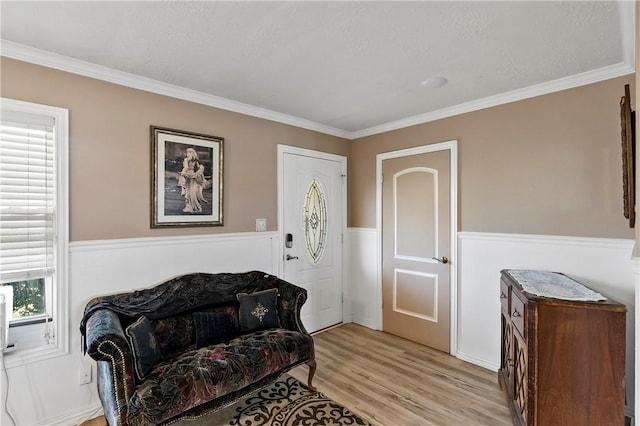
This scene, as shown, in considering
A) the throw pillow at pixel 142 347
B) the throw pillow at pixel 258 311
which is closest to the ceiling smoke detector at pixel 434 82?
the throw pillow at pixel 258 311

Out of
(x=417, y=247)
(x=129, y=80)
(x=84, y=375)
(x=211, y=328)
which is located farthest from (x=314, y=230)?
(x=84, y=375)

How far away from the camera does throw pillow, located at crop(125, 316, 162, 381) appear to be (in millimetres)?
1854

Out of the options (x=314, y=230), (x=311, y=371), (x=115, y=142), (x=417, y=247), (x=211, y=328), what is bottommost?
(x=311, y=371)

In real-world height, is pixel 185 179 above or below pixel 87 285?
above

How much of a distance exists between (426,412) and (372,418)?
41 cm

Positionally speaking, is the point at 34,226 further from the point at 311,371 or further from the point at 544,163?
the point at 544,163

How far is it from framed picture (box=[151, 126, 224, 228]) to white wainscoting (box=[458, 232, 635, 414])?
2440 millimetres

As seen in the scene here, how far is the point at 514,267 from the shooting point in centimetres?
270

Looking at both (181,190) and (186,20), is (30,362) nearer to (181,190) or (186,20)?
(181,190)

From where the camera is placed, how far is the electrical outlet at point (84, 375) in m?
2.17

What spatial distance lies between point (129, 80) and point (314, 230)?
2303 millimetres

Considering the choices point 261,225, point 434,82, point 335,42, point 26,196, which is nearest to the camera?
point 335,42

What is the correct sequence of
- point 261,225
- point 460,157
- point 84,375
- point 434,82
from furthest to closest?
point 261,225 → point 460,157 → point 434,82 → point 84,375

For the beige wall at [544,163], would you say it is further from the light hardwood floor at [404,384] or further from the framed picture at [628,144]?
the light hardwood floor at [404,384]
